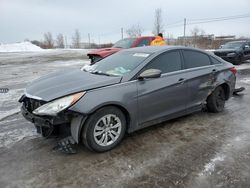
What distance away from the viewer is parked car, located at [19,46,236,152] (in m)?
3.15

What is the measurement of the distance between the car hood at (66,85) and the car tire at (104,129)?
41 cm

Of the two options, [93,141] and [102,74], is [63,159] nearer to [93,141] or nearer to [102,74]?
[93,141]

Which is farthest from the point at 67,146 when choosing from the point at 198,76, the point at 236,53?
the point at 236,53

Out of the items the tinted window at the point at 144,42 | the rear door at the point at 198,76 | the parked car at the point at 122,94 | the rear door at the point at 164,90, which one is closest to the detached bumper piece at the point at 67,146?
the parked car at the point at 122,94

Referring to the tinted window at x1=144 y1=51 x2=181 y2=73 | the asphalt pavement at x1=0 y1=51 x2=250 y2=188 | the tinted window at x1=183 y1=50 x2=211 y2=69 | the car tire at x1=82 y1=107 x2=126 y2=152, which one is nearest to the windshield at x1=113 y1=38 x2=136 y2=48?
the tinted window at x1=183 y1=50 x2=211 y2=69

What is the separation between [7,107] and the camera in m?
5.62

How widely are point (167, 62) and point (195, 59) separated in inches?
31.9

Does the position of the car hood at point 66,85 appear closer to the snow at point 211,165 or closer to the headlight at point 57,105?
the headlight at point 57,105

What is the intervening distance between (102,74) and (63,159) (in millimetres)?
1516

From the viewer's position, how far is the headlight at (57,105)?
3053 millimetres

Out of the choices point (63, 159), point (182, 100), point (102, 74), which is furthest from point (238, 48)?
point (63, 159)

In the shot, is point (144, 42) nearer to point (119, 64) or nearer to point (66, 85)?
point (119, 64)

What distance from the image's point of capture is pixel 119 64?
418cm

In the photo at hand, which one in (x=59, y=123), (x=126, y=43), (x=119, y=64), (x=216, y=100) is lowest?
(x=216, y=100)
